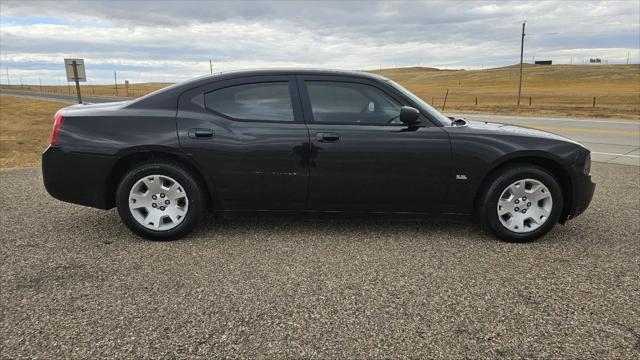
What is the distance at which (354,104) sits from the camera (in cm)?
417

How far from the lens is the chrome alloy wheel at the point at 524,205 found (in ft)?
A: 13.6

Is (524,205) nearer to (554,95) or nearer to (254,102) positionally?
(254,102)

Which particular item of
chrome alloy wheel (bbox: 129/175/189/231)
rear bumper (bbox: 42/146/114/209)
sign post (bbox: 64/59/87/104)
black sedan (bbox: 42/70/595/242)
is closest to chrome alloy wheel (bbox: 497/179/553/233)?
black sedan (bbox: 42/70/595/242)

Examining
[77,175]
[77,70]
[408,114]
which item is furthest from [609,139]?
[77,70]

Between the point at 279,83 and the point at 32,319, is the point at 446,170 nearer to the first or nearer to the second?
the point at 279,83

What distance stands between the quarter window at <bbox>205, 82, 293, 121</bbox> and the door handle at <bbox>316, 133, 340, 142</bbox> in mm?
304

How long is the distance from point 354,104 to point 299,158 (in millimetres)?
691

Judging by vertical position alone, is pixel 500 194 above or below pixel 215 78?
below

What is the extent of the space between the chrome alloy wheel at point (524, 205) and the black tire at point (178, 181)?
2671 millimetres

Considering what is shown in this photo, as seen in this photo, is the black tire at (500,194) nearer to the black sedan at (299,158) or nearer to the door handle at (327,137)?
the black sedan at (299,158)

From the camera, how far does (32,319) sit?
2.81 metres

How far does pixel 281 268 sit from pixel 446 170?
166 cm

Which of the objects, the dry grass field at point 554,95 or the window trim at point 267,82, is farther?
the dry grass field at point 554,95

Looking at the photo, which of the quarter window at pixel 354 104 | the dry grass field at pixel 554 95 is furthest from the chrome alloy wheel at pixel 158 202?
the dry grass field at pixel 554 95
